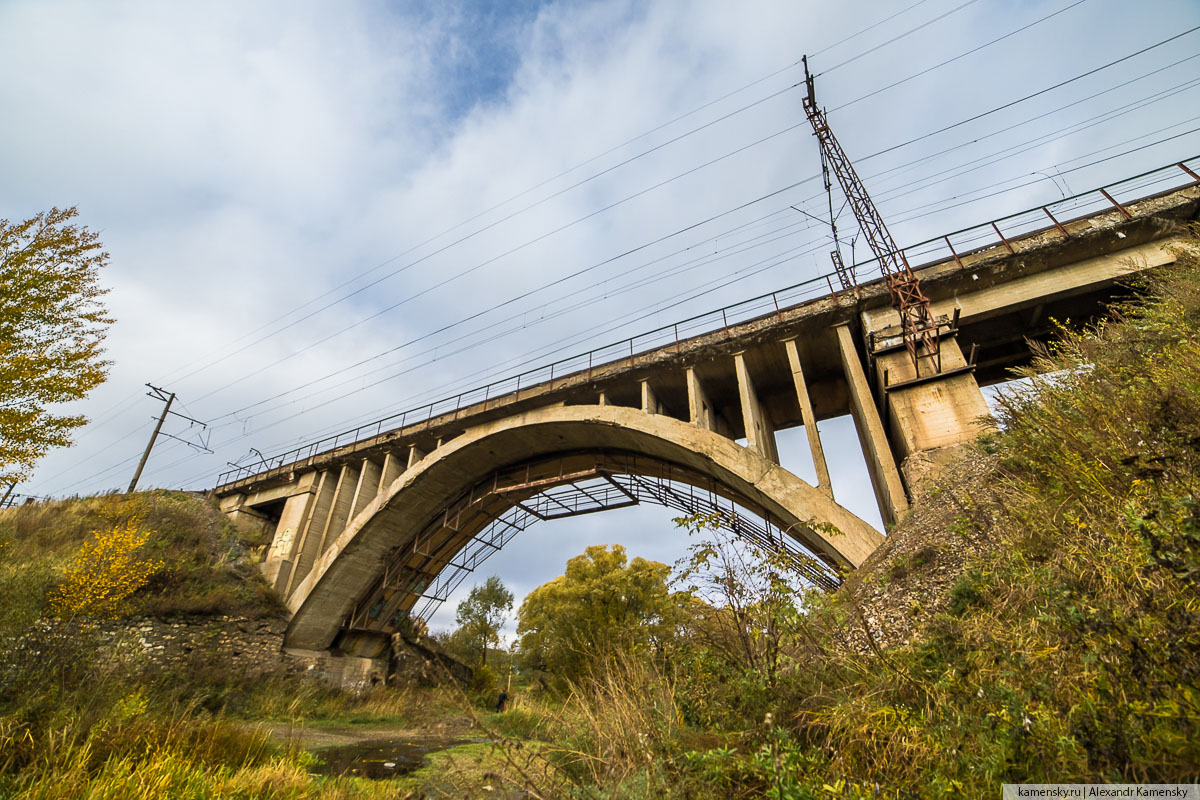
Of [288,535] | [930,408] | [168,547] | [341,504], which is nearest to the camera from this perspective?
[930,408]

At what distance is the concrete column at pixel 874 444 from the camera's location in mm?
9824

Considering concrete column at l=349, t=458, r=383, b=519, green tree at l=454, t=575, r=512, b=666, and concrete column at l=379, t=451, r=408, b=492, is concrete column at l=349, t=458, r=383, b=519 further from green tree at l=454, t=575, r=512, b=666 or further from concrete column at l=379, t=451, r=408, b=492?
green tree at l=454, t=575, r=512, b=666

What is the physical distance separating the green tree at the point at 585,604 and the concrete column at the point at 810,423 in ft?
36.9

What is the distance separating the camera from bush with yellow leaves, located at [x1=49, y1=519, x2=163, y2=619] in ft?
32.8

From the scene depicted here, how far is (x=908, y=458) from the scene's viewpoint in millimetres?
9547

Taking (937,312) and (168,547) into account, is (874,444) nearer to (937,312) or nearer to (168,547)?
(937,312)

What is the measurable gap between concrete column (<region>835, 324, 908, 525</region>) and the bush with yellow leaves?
16.8 meters

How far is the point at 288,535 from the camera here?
63.1 ft

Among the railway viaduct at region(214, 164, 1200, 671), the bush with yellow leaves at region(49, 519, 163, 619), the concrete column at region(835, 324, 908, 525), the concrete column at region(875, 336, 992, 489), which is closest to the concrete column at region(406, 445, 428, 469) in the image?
A: the railway viaduct at region(214, 164, 1200, 671)

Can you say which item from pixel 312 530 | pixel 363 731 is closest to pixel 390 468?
pixel 312 530

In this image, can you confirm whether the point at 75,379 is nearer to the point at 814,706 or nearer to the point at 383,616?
the point at 814,706

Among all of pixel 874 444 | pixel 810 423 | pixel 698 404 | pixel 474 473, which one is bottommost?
pixel 874 444

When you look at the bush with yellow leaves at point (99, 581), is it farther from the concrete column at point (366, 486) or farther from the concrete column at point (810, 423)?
the concrete column at point (810, 423)

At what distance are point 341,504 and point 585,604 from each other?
480 inches
